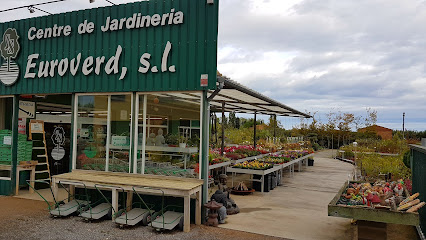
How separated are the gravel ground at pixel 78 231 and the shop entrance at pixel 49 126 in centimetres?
302

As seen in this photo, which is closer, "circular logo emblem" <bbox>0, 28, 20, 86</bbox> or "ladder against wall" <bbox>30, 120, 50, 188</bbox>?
"circular logo emblem" <bbox>0, 28, 20, 86</bbox>

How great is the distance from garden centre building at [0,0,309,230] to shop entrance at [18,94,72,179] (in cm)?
49

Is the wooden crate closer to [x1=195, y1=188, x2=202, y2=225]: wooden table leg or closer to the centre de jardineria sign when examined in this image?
[x1=195, y1=188, x2=202, y2=225]: wooden table leg

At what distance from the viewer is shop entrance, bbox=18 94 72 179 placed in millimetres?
9156

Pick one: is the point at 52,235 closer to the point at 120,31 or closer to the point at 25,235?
the point at 25,235

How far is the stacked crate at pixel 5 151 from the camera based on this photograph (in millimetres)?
8664

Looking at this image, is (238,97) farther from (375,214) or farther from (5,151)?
(5,151)

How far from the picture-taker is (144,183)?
6.14 m

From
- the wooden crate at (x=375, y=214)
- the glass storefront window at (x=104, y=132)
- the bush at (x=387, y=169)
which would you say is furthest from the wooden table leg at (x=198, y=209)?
the bush at (x=387, y=169)

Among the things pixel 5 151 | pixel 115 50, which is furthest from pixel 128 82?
pixel 5 151

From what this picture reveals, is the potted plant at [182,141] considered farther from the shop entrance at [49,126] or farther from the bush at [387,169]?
the bush at [387,169]

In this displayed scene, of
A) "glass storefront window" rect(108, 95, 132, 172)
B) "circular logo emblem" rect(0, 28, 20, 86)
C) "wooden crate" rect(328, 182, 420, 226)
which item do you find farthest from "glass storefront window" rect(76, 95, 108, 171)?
"wooden crate" rect(328, 182, 420, 226)

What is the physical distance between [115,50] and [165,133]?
2.19m

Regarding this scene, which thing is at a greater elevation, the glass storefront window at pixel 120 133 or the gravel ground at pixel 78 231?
the glass storefront window at pixel 120 133
